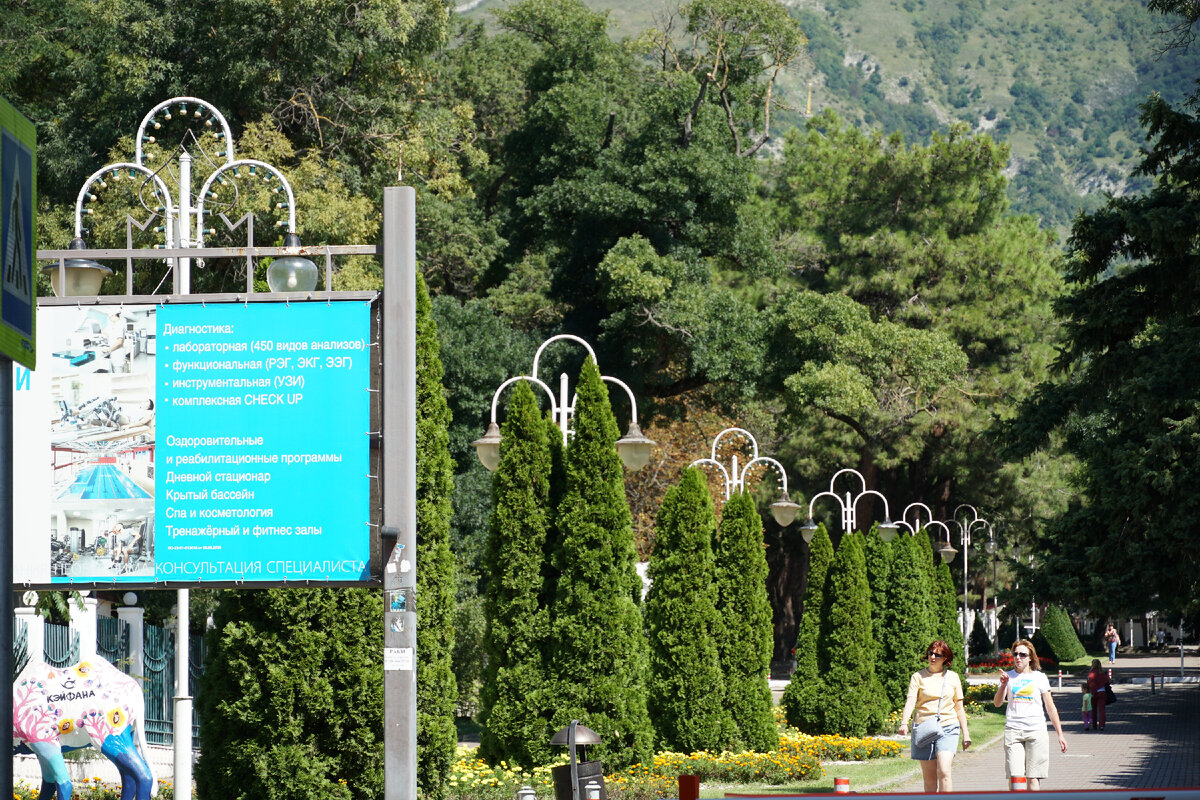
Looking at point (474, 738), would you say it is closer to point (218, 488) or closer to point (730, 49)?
point (218, 488)

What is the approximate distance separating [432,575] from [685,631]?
6637 mm

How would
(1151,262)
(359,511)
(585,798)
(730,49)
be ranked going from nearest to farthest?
(359,511), (585,798), (1151,262), (730,49)

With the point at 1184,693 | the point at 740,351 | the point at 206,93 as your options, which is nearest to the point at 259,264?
the point at 206,93

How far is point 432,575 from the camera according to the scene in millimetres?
13656

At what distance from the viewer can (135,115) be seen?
30.4 meters

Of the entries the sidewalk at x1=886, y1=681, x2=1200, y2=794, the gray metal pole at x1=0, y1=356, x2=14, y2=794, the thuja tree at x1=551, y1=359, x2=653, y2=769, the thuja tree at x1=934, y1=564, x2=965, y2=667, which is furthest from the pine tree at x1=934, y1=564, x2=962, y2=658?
the gray metal pole at x1=0, y1=356, x2=14, y2=794

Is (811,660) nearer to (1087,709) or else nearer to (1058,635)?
(1087,709)

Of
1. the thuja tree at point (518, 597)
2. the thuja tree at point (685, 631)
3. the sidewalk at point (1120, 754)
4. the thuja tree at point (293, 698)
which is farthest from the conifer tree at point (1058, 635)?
the thuja tree at point (293, 698)

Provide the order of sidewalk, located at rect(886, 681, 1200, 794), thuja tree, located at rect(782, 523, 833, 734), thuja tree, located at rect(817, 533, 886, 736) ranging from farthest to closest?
thuja tree, located at rect(782, 523, 833, 734) < thuja tree, located at rect(817, 533, 886, 736) < sidewalk, located at rect(886, 681, 1200, 794)

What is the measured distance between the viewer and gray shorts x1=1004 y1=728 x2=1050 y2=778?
13.4 meters

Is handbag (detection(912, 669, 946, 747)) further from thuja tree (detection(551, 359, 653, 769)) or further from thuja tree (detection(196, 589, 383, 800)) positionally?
thuja tree (detection(196, 589, 383, 800))

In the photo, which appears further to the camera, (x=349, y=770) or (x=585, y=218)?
(x=585, y=218)

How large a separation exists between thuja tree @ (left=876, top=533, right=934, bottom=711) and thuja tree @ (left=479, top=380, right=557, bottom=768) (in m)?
14.4

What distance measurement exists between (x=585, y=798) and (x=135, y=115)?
929 inches
